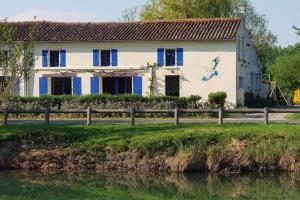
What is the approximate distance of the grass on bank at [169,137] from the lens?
24188mm

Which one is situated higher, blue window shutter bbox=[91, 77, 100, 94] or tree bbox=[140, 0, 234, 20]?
tree bbox=[140, 0, 234, 20]

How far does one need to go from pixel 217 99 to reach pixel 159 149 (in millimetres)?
20000

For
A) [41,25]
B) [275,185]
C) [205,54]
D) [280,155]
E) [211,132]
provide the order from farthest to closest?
[41,25] < [205,54] < [211,132] < [280,155] < [275,185]

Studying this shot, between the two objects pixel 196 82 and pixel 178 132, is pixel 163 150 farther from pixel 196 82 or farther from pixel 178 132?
pixel 196 82

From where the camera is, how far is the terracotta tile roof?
149 ft

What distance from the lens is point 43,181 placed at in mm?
22828

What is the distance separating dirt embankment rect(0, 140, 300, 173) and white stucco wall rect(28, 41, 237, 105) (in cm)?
1974

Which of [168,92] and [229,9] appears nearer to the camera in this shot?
[168,92]

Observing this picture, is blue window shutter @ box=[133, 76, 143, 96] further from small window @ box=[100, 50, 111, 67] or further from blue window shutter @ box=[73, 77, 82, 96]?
blue window shutter @ box=[73, 77, 82, 96]

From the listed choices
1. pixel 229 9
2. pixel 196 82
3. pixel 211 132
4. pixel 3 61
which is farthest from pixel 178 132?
pixel 229 9

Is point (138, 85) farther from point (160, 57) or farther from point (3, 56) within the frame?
point (3, 56)

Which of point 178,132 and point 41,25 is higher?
point 41,25

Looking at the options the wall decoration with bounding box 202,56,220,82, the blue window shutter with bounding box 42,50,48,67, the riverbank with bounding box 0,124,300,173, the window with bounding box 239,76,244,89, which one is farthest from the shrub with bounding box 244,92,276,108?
the riverbank with bounding box 0,124,300,173

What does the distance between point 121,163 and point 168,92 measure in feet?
70.0
